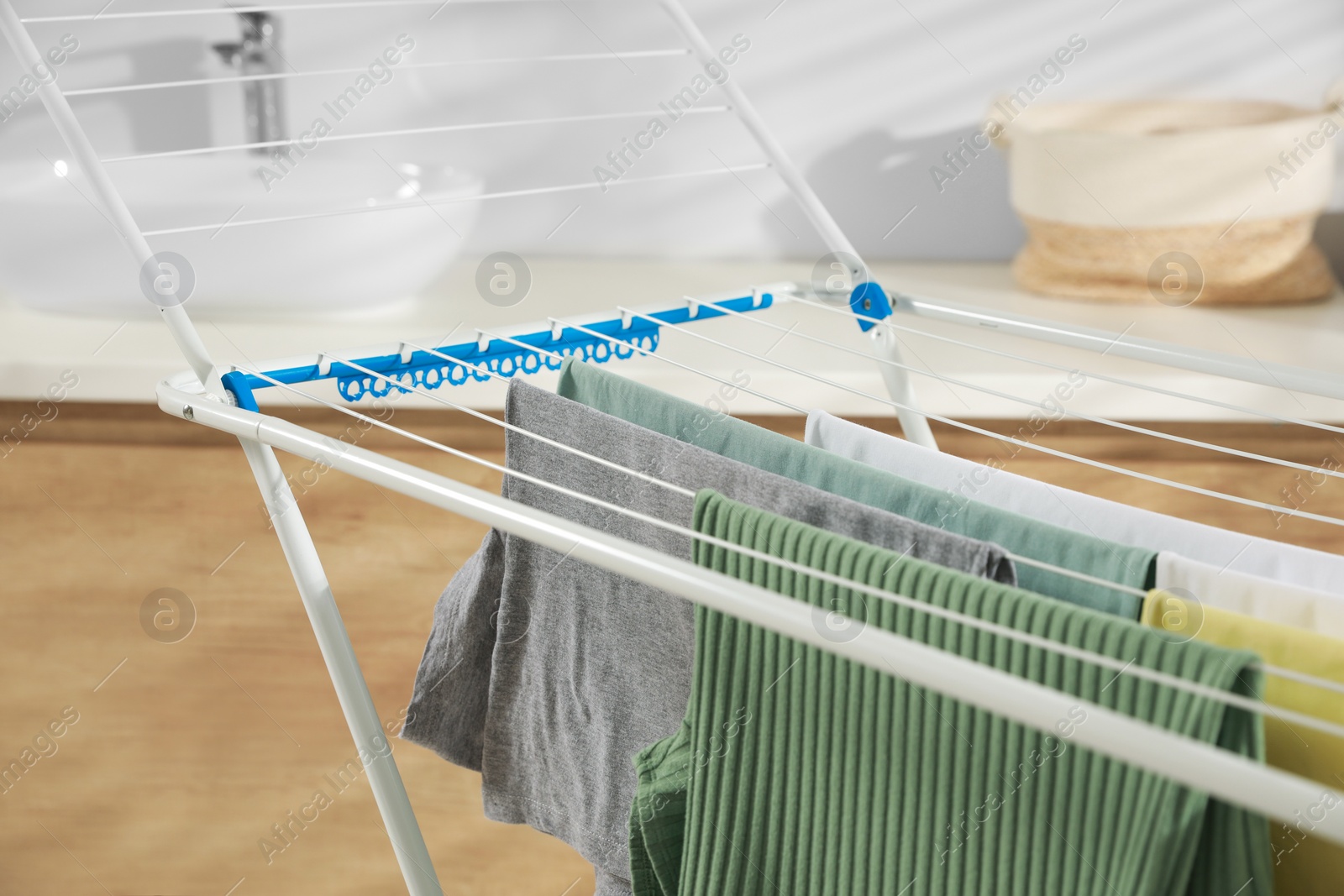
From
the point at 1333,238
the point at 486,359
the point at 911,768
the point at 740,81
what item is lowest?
the point at 911,768

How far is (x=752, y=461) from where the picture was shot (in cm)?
68

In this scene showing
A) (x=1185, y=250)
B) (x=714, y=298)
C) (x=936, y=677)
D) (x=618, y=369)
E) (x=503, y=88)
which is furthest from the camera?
(x=503, y=88)

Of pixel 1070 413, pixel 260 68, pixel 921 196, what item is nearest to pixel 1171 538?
pixel 1070 413

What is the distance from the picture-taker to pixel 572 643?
0.72 m

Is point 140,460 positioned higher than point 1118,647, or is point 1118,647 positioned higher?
point 140,460

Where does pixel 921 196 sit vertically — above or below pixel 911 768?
above

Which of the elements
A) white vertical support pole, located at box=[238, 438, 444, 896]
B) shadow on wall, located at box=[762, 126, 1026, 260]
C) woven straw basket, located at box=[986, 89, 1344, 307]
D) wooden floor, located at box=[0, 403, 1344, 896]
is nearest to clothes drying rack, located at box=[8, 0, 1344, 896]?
white vertical support pole, located at box=[238, 438, 444, 896]

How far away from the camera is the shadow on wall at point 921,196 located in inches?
69.6

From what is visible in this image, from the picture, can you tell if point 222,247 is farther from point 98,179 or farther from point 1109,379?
point 1109,379

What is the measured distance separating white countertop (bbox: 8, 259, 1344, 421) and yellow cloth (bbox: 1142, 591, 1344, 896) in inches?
25.9

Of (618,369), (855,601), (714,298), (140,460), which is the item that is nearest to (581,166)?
(618,369)

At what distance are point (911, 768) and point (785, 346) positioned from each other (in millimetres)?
942

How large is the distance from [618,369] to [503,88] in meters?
0.64

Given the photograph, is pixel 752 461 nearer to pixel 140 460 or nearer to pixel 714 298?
pixel 714 298
